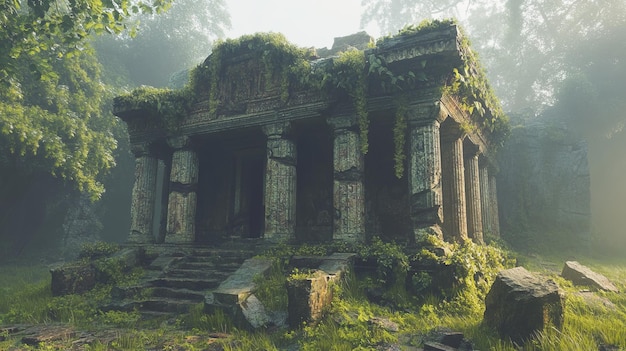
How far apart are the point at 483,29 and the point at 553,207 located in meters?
21.9

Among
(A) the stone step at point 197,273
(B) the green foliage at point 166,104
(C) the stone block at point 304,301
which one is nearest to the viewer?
(C) the stone block at point 304,301

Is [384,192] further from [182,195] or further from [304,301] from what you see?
[304,301]

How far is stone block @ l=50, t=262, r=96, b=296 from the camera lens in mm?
7754

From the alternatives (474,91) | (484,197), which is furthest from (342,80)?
(484,197)

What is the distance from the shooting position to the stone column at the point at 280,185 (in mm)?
9180

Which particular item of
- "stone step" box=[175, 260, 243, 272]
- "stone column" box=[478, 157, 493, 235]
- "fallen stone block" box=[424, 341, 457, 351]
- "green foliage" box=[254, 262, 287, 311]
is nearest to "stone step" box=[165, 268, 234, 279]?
"stone step" box=[175, 260, 243, 272]

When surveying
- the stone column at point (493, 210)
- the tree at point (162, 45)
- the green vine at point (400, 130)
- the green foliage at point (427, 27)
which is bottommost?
the stone column at point (493, 210)

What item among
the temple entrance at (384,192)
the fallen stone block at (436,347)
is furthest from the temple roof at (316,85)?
the fallen stone block at (436,347)

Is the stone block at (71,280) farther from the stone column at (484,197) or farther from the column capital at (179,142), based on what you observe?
the stone column at (484,197)

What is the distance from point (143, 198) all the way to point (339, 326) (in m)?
7.94

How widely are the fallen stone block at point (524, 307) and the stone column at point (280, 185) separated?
16.9 ft

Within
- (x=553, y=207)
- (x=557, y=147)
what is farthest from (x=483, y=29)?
(x=553, y=207)

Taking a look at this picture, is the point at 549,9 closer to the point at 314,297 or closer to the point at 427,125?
the point at 427,125

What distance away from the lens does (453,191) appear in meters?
9.10
